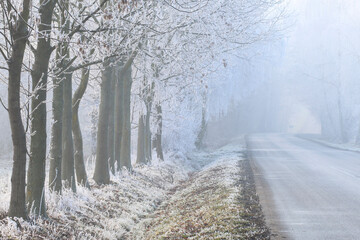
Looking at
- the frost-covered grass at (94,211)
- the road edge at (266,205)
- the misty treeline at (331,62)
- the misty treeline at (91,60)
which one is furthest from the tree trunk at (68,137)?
the misty treeline at (331,62)

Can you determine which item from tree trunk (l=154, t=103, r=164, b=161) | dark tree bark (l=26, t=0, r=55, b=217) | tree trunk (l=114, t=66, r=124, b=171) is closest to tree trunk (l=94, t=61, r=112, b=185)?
tree trunk (l=114, t=66, r=124, b=171)

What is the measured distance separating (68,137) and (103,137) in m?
2.53

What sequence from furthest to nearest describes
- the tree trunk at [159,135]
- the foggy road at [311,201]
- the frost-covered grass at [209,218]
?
the tree trunk at [159,135] → the foggy road at [311,201] → the frost-covered grass at [209,218]

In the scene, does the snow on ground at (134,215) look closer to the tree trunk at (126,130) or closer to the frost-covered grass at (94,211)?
the frost-covered grass at (94,211)

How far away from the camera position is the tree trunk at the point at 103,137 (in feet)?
44.9

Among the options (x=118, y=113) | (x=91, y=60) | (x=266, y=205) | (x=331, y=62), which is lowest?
(x=266, y=205)

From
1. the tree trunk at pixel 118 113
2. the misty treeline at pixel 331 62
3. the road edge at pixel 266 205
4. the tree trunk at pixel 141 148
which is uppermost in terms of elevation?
the misty treeline at pixel 331 62

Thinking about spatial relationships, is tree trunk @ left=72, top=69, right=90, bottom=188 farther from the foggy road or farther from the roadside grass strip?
the foggy road

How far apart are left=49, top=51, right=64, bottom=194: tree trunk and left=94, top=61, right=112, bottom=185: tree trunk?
3.52 metres

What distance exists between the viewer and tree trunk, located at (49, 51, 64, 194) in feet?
31.4

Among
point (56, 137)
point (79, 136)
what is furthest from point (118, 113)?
point (56, 137)

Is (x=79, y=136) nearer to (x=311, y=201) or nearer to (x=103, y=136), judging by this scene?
(x=103, y=136)

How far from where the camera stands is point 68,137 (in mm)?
11359

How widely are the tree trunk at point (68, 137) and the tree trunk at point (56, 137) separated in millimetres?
1007
